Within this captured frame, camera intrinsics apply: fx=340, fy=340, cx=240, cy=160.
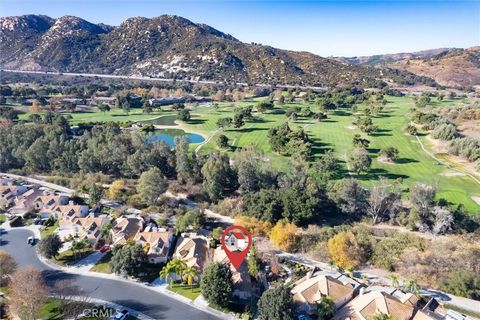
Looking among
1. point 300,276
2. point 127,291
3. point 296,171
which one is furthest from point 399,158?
point 127,291

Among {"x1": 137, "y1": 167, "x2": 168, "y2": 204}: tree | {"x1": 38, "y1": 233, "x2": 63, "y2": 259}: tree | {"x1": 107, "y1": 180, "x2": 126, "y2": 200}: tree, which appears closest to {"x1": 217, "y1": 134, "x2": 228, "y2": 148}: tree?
{"x1": 137, "y1": 167, "x2": 168, "y2": 204}: tree

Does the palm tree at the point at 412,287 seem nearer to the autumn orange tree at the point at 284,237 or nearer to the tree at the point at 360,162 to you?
the autumn orange tree at the point at 284,237

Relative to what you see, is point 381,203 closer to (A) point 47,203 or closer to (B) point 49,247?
(B) point 49,247

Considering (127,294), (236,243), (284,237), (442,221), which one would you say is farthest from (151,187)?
(442,221)

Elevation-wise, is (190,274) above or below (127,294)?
above

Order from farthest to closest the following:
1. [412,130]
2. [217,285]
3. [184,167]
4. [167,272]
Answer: [412,130] → [184,167] → [167,272] → [217,285]

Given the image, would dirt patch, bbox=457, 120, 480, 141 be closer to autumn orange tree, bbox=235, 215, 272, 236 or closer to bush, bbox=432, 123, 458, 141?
bush, bbox=432, 123, 458, 141
